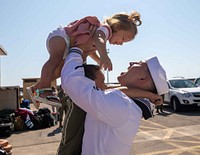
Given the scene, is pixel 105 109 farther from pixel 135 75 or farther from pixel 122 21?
pixel 122 21

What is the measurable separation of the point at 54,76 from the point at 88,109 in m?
1.03

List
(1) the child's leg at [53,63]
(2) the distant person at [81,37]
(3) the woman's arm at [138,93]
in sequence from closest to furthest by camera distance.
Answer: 1. (3) the woman's arm at [138,93]
2. (2) the distant person at [81,37]
3. (1) the child's leg at [53,63]

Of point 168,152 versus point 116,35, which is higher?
point 116,35

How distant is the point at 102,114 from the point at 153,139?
18.5 feet

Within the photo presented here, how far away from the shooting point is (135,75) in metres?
1.61

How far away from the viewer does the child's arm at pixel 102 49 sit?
5.65ft

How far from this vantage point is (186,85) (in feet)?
40.0

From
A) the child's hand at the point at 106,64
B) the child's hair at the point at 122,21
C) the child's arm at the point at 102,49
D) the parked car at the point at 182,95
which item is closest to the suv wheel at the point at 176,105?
the parked car at the point at 182,95

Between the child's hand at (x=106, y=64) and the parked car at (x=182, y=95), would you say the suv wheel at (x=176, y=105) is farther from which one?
the child's hand at (x=106, y=64)

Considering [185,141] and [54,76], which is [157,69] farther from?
[185,141]

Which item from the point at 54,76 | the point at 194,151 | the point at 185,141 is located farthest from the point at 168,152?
the point at 54,76

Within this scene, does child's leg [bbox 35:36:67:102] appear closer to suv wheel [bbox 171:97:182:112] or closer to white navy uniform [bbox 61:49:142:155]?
white navy uniform [bbox 61:49:142:155]

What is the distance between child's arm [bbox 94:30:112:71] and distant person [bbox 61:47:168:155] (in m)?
0.25

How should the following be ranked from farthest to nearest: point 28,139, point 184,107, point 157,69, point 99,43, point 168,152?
point 184,107
point 28,139
point 168,152
point 99,43
point 157,69
